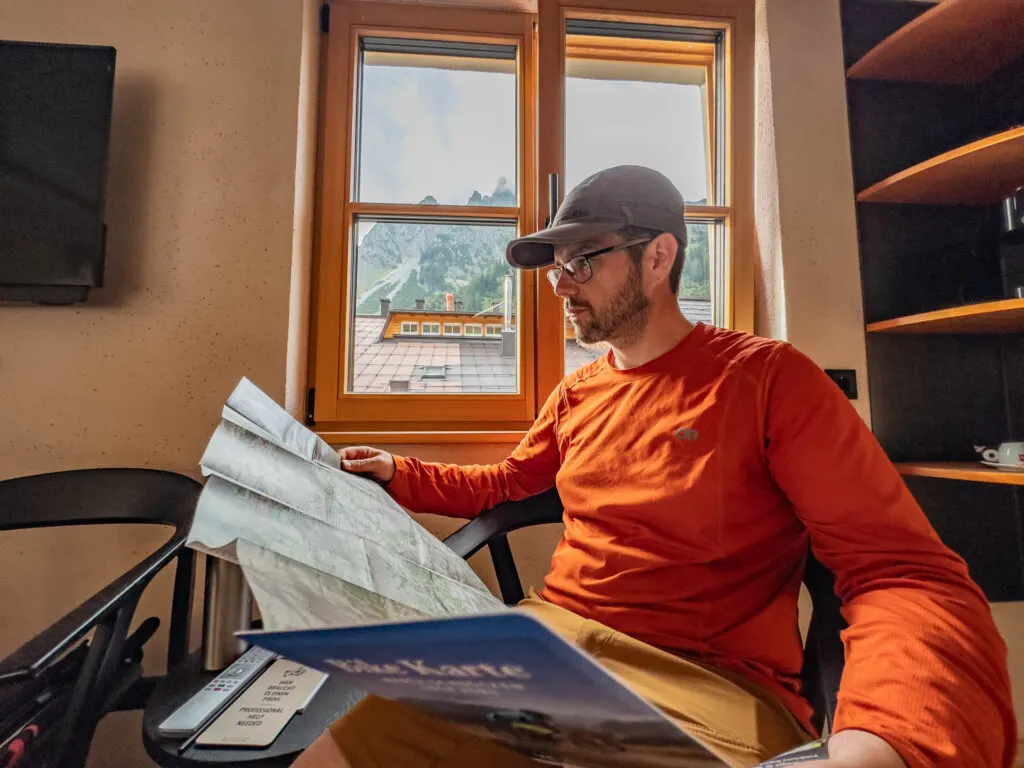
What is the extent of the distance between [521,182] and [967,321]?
112 centimetres

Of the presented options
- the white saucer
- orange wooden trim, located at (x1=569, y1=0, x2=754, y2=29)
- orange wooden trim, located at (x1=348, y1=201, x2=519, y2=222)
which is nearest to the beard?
orange wooden trim, located at (x1=348, y1=201, x2=519, y2=222)

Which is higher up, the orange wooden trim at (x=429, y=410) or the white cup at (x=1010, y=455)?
the orange wooden trim at (x=429, y=410)

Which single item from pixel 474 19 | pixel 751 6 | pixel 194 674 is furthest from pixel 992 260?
pixel 194 674

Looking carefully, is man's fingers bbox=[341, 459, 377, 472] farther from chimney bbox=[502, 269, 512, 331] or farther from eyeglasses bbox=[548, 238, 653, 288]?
chimney bbox=[502, 269, 512, 331]

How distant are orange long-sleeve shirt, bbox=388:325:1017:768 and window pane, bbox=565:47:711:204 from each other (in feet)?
2.76

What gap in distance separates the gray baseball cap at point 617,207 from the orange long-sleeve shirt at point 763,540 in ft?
0.69

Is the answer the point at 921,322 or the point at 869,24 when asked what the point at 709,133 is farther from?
the point at 921,322

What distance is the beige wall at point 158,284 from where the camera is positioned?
49.0 inches

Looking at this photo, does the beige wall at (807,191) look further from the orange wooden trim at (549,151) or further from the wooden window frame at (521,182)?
the orange wooden trim at (549,151)

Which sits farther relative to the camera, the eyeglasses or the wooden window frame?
the wooden window frame

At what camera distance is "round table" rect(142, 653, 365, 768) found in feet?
2.20

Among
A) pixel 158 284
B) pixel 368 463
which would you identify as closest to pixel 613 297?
pixel 368 463

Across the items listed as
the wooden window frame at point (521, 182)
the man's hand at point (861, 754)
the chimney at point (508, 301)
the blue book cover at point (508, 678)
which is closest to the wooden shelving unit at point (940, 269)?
the wooden window frame at point (521, 182)

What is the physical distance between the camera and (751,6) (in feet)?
5.06
